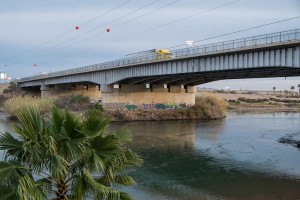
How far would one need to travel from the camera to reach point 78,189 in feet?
30.4

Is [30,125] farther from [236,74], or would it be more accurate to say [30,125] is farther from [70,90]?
[70,90]

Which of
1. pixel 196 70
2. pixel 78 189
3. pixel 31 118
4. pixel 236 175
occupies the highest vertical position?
pixel 196 70

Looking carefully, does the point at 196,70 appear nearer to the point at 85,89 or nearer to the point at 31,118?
the point at 31,118

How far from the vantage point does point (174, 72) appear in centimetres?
4934

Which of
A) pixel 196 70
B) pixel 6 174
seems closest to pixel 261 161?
pixel 196 70

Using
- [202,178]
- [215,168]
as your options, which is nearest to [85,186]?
[202,178]

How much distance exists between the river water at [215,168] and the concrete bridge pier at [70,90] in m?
51.8

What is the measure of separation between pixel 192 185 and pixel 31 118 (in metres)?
12.9

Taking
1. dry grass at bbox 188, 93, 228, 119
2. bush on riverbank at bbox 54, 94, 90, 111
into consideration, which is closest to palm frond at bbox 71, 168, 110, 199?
dry grass at bbox 188, 93, 228, 119

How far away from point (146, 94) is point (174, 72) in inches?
759

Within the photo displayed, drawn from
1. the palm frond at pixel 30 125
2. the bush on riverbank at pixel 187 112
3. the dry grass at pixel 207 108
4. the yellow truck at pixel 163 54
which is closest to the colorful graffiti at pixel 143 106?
the bush on riverbank at pixel 187 112

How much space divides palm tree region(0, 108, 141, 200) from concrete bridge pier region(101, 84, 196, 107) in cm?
5471

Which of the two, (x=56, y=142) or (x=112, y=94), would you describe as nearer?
(x=56, y=142)

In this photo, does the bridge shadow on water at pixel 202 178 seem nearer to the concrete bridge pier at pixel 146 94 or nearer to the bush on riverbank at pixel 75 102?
the concrete bridge pier at pixel 146 94
